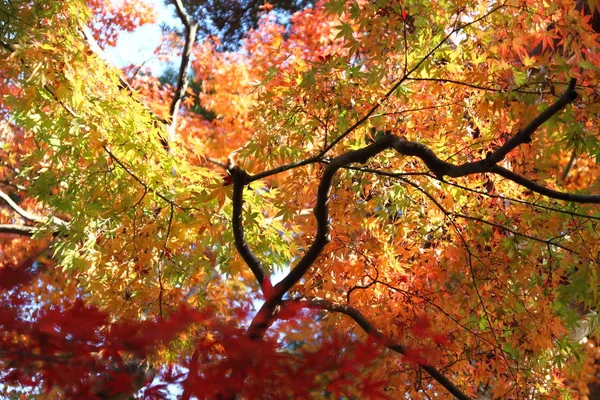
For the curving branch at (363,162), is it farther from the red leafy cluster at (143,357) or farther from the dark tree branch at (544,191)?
the red leafy cluster at (143,357)

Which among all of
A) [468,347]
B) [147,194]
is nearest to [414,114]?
[468,347]

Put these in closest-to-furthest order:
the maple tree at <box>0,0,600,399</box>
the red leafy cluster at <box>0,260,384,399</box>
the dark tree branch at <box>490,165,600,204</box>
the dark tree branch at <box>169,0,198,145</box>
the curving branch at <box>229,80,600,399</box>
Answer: the red leafy cluster at <box>0,260,384,399</box> → the curving branch at <box>229,80,600,399</box> → the dark tree branch at <box>490,165,600,204</box> → the maple tree at <box>0,0,600,399</box> → the dark tree branch at <box>169,0,198,145</box>

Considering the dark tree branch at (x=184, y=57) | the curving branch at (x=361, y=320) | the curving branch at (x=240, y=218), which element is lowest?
the curving branch at (x=361, y=320)

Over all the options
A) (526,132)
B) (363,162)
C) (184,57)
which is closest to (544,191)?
(526,132)

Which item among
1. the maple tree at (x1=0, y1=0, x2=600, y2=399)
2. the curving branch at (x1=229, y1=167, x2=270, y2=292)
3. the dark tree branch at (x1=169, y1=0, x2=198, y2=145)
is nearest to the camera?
the curving branch at (x1=229, y1=167, x2=270, y2=292)

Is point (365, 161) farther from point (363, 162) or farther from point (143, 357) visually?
point (143, 357)

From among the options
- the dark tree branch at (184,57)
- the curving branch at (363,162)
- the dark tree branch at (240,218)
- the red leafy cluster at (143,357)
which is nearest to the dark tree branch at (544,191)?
the curving branch at (363,162)

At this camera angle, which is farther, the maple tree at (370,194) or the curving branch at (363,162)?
the maple tree at (370,194)

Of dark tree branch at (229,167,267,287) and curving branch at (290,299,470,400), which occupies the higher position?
dark tree branch at (229,167,267,287)

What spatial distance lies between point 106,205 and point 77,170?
1.20 feet

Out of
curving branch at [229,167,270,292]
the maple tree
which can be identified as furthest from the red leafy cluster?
curving branch at [229,167,270,292]

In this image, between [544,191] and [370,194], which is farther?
[370,194]

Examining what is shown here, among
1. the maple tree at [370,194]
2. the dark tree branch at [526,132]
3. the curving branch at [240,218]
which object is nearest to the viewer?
the dark tree branch at [526,132]

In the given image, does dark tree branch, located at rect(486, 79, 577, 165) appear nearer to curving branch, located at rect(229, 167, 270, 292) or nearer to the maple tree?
the maple tree
